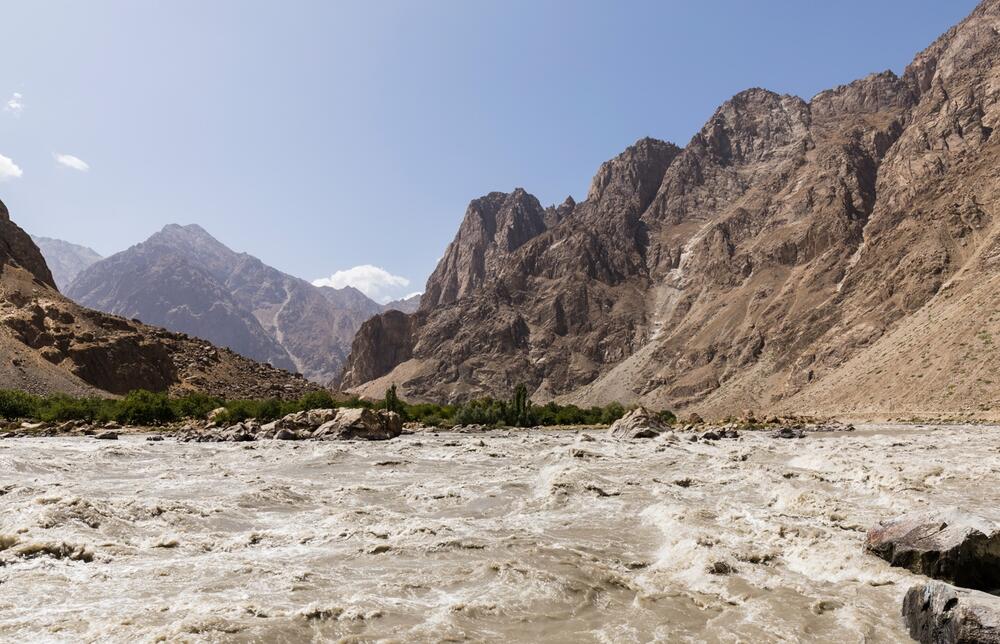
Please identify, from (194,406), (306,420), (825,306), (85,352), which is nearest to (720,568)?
(306,420)

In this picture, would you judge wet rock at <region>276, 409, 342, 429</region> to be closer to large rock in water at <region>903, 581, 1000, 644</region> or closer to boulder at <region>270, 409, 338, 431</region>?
boulder at <region>270, 409, 338, 431</region>

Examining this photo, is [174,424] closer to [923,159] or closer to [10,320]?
[10,320]

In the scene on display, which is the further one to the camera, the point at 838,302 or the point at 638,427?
the point at 838,302

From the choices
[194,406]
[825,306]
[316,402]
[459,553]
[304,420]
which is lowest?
[194,406]

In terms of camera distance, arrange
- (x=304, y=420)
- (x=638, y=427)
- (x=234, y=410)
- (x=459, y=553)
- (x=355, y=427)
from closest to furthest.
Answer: (x=459, y=553)
(x=355, y=427)
(x=304, y=420)
(x=638, y=427)
(x=234, y=410)

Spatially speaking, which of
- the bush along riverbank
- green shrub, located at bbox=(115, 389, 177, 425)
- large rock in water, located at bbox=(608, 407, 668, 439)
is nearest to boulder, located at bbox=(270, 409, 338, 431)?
the bush along riverbank

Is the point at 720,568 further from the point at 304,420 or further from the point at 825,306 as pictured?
the point at 825,306

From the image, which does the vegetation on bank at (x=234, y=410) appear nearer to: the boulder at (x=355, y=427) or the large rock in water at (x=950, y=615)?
the boulder at (x=355, y=427)

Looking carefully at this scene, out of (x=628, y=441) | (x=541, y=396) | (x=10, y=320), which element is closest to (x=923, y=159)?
(x=541, y=396)

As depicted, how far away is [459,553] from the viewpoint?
13414 mm

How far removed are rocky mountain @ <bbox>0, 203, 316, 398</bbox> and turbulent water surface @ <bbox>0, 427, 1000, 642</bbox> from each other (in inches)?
2213

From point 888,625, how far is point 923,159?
177 metres

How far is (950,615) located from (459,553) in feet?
29.4

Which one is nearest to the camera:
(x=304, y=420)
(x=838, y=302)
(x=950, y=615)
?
(x=950, y=615)
